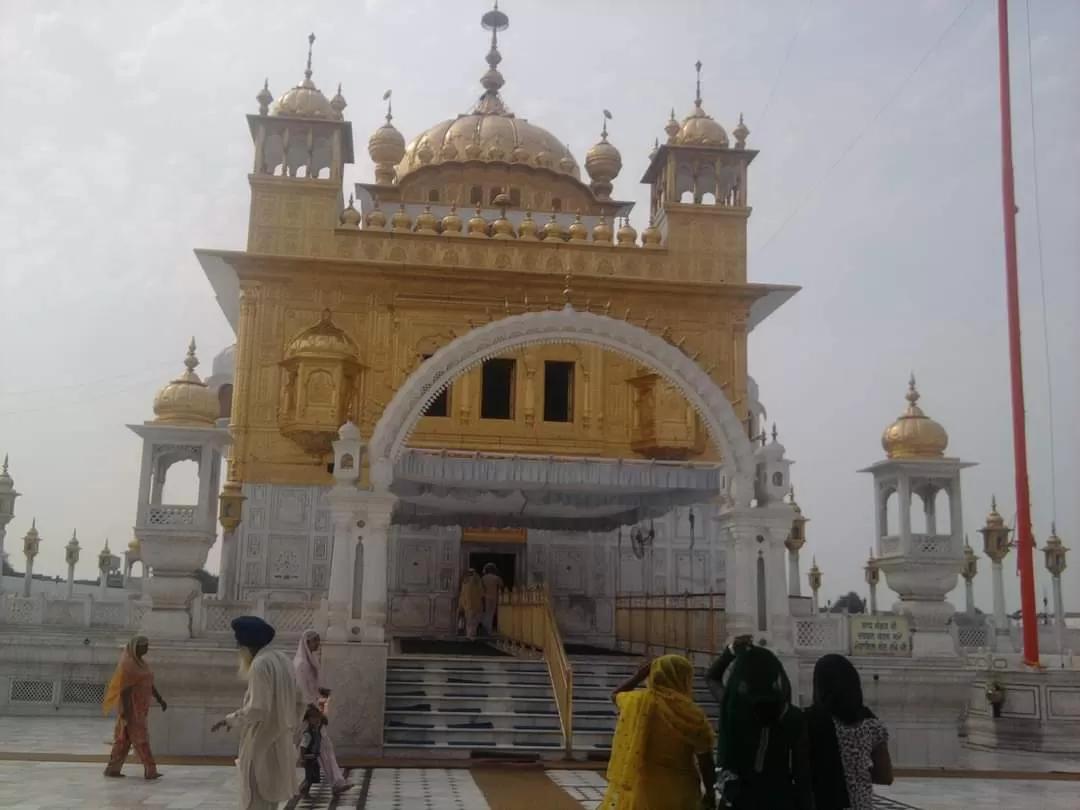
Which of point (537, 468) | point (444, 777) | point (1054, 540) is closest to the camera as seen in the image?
point (444, 777)

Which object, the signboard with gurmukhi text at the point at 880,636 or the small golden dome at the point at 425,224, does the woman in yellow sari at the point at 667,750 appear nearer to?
the signboard with gurmukhi text at the point at 880,636

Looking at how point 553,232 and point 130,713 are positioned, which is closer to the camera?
point 130,713

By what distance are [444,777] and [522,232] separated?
1133 cm

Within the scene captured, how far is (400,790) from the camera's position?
25.3 feet

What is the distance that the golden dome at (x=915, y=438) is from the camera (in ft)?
40.1

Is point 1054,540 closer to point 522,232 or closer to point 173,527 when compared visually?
point 522,232

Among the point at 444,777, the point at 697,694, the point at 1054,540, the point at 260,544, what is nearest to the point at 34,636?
the point at 260,544

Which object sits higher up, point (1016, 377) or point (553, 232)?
point (553, 232)

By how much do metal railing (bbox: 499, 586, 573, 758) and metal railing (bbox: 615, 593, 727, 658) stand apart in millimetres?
1193

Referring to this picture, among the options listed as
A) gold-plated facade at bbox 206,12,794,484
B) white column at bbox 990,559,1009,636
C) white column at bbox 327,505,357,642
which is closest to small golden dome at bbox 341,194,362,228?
gold-plated facade at bbox 206,12,794,484

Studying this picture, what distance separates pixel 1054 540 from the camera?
22.0 meters

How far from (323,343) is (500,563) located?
4675 millimetres

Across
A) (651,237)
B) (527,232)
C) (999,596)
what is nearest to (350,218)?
(527,232)

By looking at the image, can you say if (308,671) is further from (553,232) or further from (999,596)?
(999,596)
